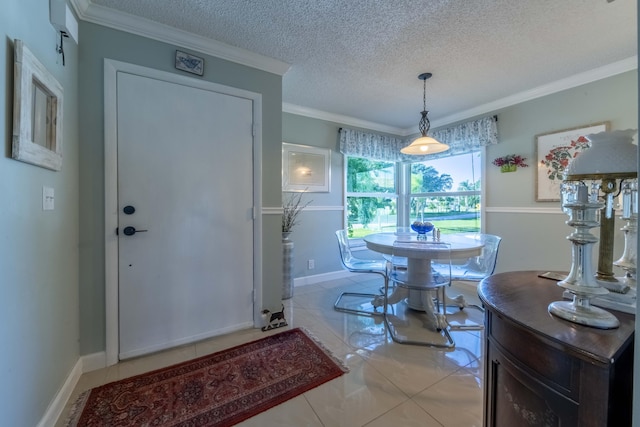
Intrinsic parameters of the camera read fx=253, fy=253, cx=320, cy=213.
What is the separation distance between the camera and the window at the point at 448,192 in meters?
3.40

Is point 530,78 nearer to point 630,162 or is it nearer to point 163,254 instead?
point 630,162

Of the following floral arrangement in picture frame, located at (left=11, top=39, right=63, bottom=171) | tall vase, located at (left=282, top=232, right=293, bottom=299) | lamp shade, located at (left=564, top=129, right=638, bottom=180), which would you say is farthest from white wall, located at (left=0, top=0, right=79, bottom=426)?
lamp shade, located at (left=564, top=129, right=638, bottom=180)

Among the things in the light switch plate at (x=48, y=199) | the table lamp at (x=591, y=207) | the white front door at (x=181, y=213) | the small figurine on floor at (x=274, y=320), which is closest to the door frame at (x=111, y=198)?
the white front door at (x=181, y=213)

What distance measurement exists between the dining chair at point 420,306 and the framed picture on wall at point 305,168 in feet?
4.95

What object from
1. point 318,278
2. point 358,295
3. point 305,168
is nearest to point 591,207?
point 358,295

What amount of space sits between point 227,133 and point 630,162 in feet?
7.23

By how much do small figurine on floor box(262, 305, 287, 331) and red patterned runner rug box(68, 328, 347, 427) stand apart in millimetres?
281

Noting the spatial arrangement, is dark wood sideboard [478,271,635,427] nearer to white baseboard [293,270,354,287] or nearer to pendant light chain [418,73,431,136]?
pendant light chain [418,73,431,136]

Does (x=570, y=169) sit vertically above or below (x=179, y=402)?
above

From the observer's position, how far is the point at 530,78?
2482 millimetres

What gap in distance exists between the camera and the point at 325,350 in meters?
1.88

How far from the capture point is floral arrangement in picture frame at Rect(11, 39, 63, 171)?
1.00m

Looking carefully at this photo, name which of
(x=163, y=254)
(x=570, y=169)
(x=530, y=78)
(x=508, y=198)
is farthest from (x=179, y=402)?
(x=530, y=78)

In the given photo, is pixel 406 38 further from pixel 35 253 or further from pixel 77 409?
pixel 77 409
